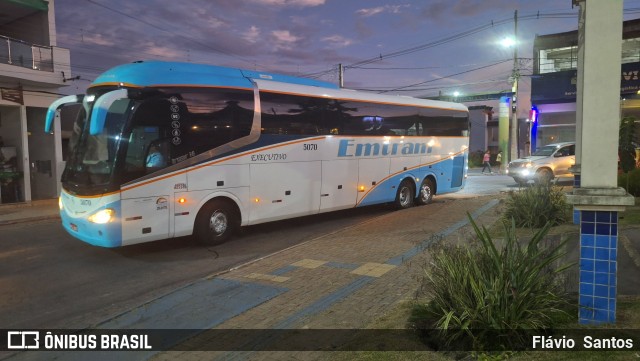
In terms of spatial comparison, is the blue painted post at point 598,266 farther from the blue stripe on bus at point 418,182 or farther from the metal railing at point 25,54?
the metal railing at point 25,54

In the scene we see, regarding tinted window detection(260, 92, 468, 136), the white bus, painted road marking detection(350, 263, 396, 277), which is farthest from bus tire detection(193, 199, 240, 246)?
painted road marking detection(350, 263, 396, 277)

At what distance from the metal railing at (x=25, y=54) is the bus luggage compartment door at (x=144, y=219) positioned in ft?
39.6

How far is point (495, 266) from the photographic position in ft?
13.9

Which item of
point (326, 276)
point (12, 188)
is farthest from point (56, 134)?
point (326, 276)

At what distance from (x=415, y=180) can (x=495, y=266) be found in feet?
36.0

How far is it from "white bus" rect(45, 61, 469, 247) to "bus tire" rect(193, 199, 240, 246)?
0.9 inches

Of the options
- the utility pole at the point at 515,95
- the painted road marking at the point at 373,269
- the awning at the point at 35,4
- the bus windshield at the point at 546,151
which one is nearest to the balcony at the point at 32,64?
the awning at the point at 35,4

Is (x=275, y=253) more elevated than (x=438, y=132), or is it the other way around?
(x=438, y=132)

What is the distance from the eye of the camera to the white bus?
26.5ft

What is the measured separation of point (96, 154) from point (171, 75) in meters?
2.00

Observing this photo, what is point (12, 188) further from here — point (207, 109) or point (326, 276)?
point (326, 276)

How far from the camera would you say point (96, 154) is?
828 centimetres

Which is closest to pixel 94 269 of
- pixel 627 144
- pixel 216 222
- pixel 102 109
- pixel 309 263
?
pixel 216 222

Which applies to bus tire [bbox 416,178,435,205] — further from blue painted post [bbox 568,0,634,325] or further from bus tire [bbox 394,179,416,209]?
blue painted post [bbox 568,0,634,325]
